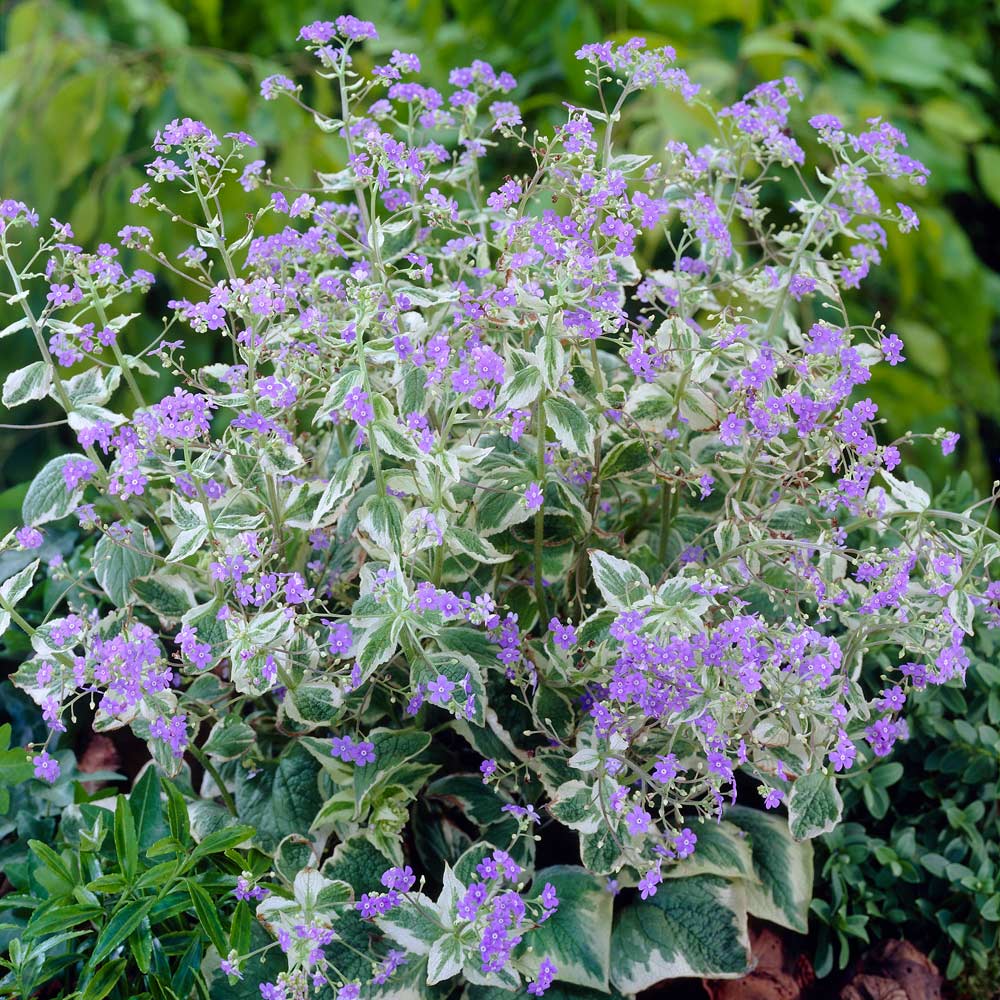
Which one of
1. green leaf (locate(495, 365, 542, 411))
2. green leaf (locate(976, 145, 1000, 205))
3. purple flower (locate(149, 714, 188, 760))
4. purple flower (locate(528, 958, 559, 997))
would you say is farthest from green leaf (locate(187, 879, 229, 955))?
green leaf (locate(976, 145, 1000, 205))

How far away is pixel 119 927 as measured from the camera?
96 centimetres

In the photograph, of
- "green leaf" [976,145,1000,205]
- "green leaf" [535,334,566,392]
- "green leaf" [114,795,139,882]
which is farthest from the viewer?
"green leaf" [976,145,1000,205]

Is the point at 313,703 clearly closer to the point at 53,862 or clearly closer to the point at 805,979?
the point at 53,862

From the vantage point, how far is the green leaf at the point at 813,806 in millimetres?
1046

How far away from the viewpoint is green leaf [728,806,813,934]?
1.10 meters

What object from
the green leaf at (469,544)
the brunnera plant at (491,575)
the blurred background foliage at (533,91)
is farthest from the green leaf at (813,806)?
the blurred background foliage at (533,91)

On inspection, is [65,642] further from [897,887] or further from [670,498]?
[897,887]

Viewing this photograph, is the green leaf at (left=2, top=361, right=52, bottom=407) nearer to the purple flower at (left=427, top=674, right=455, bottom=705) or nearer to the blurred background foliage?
the purple flower at (left=427, top=674, right=455, bottom=705)

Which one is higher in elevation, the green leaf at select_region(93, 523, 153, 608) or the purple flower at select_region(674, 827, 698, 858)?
the purple flower at select_region(674, 827, 698, 858)

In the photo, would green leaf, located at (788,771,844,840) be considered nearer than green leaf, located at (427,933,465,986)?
No

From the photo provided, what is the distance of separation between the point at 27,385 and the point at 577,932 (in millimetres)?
653

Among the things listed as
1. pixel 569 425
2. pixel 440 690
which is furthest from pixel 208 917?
pixel 569 425

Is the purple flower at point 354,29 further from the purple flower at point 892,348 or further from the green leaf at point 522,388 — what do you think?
the purple flower at point 892,348

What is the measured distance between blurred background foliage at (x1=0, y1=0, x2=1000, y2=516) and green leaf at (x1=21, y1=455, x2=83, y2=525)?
51 cm
